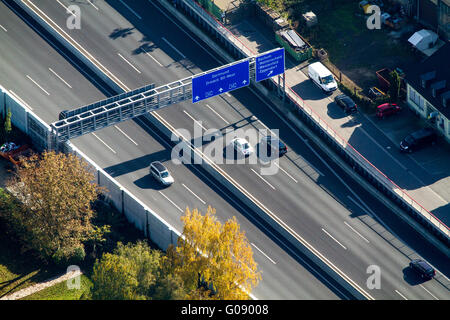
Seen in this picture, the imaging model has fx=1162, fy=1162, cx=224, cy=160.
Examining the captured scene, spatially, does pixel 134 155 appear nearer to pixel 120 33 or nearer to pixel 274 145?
pixel 274 145

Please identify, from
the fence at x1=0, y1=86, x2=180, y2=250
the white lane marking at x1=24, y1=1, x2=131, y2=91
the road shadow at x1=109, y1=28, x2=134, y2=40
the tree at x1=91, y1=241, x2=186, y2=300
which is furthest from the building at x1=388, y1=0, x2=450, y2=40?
the tree at x1=91, y1=241, x2=186, y2=300

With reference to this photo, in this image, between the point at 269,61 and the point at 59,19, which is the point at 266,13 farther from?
the point at 59,19

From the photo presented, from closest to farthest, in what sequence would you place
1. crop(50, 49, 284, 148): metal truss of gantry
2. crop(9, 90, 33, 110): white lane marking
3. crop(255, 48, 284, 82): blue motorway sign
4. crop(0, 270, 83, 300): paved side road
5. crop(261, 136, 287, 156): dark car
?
crop(0, 270, 83, 300): paved side road → crop(50, 49, 284, 148): metal truss of gantry → crop(261, 136, 287, 156): dark car → crop(9, 90, 33, 110): white lane marking → crop(255, 48, 284, 82): blue motorway sign

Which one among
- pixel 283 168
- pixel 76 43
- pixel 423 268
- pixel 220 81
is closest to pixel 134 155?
pixel 220 81

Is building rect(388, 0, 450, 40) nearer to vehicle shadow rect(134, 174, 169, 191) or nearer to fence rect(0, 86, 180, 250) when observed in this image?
vehicle shadow rect(134, 174, 169, 191)

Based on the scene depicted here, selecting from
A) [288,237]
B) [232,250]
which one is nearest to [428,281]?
[288,237]
